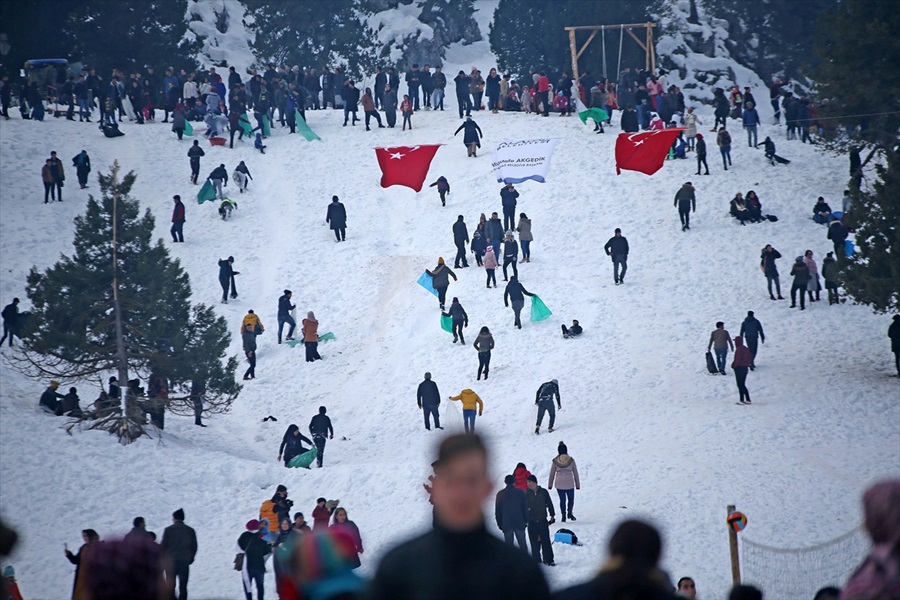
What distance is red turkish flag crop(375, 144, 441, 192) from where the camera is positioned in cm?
2748

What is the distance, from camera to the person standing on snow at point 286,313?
27875 mm

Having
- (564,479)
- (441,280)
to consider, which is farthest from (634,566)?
(441,280)

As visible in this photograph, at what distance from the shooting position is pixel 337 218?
1319 inches

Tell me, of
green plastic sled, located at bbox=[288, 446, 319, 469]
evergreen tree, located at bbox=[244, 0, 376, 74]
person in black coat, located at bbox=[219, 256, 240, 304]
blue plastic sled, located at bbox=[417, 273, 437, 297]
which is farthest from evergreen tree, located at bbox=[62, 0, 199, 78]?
green plastic sled, located at bbox=[288, 446, 319, 469]

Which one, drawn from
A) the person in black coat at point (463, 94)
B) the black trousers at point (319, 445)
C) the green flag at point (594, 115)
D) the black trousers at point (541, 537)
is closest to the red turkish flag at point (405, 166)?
the black trousers at point (319, 445)

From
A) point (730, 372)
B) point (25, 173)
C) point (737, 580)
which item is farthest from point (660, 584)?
point (25, 173)

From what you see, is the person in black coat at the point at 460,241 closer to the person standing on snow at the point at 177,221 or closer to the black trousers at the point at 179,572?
the person standing on snow at the point at 177,221

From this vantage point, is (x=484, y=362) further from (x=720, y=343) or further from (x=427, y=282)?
(x=720, y=343)

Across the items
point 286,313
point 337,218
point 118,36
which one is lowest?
point 286,313

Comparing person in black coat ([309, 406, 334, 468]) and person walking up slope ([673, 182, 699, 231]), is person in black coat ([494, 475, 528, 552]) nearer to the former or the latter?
person in black coat ([309, 406, 334, 468])

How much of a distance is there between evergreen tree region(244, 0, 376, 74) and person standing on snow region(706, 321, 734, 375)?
43026 mm

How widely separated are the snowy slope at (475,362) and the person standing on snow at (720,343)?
1.34 feet

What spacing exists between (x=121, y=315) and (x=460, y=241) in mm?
11063

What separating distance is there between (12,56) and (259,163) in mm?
16899
